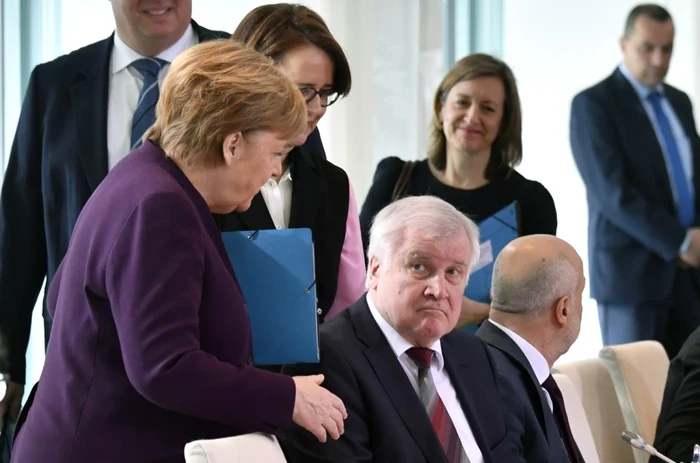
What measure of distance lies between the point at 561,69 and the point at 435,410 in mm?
3705

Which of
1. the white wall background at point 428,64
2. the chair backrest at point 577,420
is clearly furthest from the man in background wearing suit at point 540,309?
the white wall background at point 428,64

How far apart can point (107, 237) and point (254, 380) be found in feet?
1.02

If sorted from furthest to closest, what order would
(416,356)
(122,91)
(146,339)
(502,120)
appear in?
(502,120) → (122,91) → (416,356) → (146,339)

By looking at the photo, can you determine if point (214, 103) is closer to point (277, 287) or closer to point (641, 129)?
point (277, 287)

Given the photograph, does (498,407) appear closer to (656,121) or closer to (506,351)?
(506,351)

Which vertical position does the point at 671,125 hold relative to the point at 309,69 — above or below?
below

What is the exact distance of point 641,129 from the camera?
5.17 metres

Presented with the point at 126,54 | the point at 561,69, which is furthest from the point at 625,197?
the point at 126,54

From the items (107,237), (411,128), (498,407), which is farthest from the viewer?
(411,128)

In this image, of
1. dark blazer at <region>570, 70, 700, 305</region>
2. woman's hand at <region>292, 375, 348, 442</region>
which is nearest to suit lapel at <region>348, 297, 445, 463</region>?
woman's hand at <region>292, 375, 348, 442</region>

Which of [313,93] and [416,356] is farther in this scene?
[313,93]

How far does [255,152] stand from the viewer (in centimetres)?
193

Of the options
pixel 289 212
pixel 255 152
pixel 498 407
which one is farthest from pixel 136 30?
pixel 498 407

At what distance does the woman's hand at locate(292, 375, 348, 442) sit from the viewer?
1.89m
